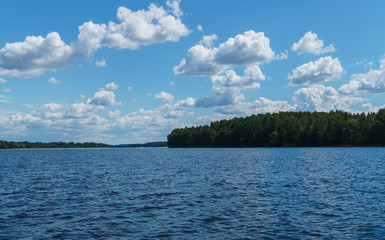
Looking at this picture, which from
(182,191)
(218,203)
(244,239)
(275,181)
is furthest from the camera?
(275,181)

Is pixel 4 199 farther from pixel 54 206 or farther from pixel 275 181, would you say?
pixel 275 181

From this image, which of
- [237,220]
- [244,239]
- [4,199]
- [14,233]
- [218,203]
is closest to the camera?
[244,239]

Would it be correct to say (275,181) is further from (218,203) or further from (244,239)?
(244,239)

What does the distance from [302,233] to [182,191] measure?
1825 cm

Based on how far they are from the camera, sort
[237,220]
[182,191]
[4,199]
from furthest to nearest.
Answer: [182,191], [4,199], [237,220]

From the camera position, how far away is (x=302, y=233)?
2003 cm

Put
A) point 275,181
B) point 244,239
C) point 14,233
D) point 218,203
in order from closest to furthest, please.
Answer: point 244,239
point 14,233
point 218,203
point 275,181

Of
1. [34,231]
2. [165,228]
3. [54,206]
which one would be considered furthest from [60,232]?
[54,206]

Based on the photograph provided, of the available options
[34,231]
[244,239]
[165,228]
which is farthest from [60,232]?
[244,239]

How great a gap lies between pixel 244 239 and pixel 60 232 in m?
11.6

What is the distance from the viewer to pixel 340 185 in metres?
39.1

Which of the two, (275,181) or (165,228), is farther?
(275,181)

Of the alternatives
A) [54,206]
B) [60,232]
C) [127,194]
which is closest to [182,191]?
[127,194]

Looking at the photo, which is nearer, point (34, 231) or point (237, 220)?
point (34, 231)
